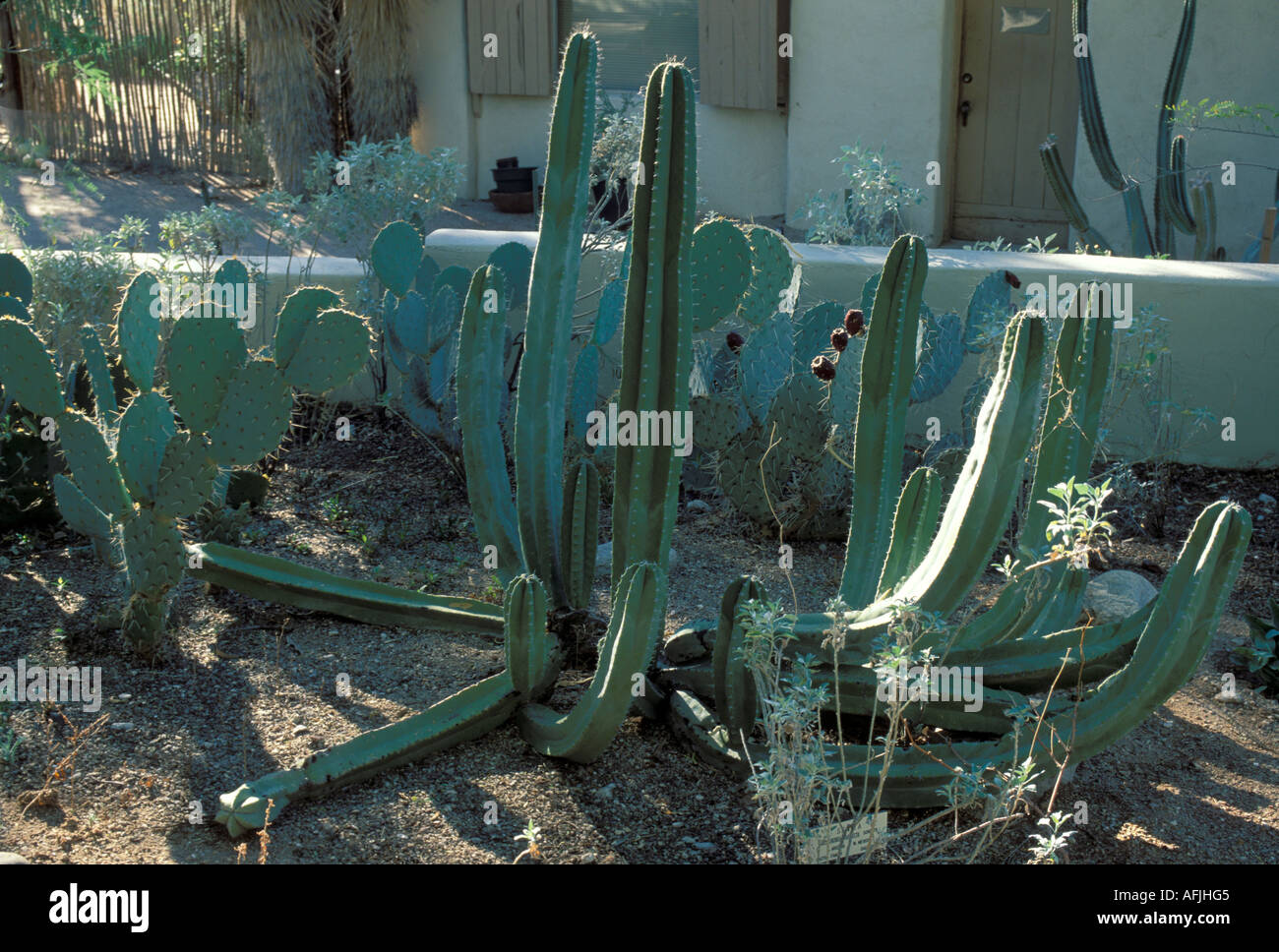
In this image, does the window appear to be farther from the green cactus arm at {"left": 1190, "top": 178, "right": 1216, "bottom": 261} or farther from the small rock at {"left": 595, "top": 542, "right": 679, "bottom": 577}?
the small rock at {"left": 595, "top": 542, "right": 679, "bottom": 577}

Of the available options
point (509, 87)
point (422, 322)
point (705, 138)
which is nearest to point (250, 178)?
point (509, 87)

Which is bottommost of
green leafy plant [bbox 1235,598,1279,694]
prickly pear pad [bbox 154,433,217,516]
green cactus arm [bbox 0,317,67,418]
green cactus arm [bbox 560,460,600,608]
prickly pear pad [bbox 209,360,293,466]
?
green leafy plant [bbox 1235,598,1279,694]

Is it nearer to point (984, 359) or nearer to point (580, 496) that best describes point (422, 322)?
point (580, 496)

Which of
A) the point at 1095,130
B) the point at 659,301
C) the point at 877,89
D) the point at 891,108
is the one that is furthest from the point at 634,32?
the point at 659,301

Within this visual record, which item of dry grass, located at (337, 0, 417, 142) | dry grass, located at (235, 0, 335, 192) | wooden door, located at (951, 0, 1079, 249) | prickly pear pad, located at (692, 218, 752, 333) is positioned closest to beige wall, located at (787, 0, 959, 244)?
wooden door, located at (951, 0, 1079, 249)

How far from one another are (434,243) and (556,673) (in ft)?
9.35

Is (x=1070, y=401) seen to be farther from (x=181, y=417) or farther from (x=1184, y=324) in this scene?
(x=181, y=417)

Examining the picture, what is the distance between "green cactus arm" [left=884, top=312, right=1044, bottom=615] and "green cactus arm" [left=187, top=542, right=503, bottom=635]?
127cm

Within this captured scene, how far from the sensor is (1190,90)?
7531 mm

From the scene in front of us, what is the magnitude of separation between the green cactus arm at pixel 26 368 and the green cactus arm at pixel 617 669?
1.64 meters

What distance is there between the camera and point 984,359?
4.61 meters

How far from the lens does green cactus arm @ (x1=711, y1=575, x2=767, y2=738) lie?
288 centimetres

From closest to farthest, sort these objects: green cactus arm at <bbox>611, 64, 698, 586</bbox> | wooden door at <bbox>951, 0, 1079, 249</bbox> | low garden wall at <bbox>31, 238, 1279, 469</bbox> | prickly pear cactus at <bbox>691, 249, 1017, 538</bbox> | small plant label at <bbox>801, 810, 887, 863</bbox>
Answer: small plant label at <bbox>801, 810, 887, 863</bbox> < green cactus arm at <bbox>611, 64, 698, 586</bbox> < prickly pear cactus at <bbox>691, 249, 1017, 538</bbox> < low garden wall at <bbox>31, 238, 1279, 469</bbox> < wooden door at <bbox>951, 0, 1079, 249</bbox>

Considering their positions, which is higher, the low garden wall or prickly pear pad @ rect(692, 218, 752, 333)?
prickly pear pad @ rect(692, 218, 752, 333)
